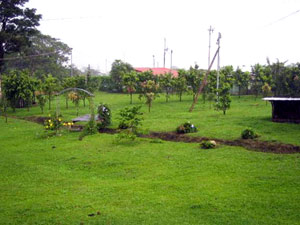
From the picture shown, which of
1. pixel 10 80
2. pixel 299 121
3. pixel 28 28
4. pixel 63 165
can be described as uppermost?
pixel 28 28

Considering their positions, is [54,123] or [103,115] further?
[103,115]

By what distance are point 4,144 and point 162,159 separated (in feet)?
27.7

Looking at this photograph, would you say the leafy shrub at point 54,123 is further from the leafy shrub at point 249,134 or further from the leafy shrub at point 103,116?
the leafy shrub at point 249,134

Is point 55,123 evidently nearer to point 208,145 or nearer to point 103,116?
point 103,116

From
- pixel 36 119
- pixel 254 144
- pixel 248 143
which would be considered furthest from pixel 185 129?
pixel 36 119

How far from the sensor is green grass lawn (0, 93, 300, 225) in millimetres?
6426

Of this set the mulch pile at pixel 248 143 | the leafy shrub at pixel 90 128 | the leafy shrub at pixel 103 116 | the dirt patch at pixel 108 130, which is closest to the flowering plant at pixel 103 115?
the leafy shrub at pixel 103 116

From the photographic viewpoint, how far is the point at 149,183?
28.0 ft

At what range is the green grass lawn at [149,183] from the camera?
6.43 metres

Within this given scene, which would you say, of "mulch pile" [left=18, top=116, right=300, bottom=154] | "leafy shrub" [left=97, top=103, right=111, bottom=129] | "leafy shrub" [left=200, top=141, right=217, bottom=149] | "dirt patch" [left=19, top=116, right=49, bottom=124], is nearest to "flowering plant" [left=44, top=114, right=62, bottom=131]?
"leafy shrub" [left=97, top=103, right=111, bottom=129]

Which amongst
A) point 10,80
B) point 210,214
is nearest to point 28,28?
point 10,80

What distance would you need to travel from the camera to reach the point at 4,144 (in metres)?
15.6

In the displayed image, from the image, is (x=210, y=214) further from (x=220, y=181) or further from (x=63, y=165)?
→ (x=63, y=165)

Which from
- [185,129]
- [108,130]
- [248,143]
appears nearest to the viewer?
[248,143]
